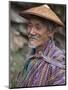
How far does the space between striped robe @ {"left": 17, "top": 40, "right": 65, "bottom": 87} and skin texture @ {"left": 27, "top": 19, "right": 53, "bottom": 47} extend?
0.24 feet

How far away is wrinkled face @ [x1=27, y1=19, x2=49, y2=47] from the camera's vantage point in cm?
265

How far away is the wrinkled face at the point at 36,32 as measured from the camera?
2.65m

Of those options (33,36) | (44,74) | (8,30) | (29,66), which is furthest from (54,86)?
(8,30)

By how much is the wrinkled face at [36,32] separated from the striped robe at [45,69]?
0.08 metres

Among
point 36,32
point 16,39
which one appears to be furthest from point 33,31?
point 16,39

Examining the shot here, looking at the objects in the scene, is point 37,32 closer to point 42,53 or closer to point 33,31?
point 33,31

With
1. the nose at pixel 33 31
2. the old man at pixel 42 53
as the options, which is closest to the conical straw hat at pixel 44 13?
the old man at pixel 42 53

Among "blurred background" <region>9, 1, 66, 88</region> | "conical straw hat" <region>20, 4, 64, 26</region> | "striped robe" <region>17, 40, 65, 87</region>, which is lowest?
"striped robe" <region>17, 40, 65, 87</region>

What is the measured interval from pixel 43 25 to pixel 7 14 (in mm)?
381

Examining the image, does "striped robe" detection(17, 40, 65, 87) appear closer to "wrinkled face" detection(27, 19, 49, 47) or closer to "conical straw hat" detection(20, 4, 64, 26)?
"wrinkled face" detection(27, 19, 49, 47)

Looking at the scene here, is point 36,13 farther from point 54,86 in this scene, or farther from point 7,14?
point 54,86

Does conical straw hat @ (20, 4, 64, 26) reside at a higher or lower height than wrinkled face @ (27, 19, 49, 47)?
higher

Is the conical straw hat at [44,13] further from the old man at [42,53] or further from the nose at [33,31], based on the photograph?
the nose at [33,31]

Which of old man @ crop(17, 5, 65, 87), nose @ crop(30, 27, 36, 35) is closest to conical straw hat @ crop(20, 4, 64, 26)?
old man @ crop(17, 5, 65, 87)
